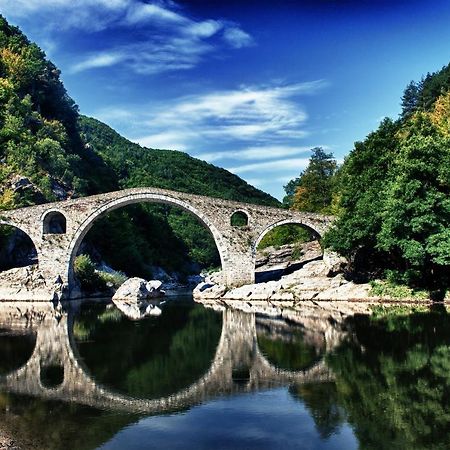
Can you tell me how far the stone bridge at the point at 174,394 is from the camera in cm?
1185

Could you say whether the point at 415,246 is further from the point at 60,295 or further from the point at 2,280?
the point at 2,280

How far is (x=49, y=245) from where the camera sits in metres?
42.2

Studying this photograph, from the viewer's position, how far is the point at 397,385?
12258mm

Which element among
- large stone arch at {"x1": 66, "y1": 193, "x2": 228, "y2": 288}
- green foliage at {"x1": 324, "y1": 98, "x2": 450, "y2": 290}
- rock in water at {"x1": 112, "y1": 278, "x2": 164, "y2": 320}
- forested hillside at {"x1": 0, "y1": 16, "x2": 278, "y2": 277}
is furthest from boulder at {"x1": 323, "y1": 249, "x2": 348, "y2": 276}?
forested hillside at {"x1": 0, "y1": 16, "x2": 278, "y2": 277}

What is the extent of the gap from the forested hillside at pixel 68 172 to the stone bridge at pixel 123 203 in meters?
4.34

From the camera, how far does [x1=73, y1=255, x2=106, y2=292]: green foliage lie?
44.2m

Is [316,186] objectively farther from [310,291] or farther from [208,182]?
[208,182]

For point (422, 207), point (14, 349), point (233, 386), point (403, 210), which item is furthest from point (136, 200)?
point (233, 386)

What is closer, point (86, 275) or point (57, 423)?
point (57, 423)

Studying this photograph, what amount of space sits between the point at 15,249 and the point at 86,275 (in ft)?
21.8

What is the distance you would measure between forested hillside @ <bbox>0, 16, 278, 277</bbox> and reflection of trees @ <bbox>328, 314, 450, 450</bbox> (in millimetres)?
36212

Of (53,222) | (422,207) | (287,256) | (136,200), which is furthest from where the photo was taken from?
(287,256)

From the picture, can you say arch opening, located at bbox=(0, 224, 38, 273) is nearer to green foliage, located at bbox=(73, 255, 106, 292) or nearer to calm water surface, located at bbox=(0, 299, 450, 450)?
green foliage, located at bbox=(73, 255, 106, 292)

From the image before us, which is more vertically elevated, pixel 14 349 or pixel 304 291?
pixel 304 291
